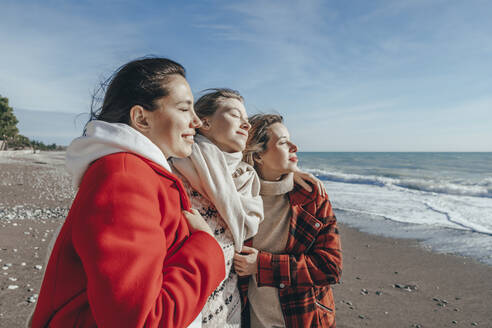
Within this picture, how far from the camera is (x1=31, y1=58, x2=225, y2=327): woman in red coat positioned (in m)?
0.91

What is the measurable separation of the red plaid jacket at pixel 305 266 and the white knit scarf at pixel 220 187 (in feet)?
1.17

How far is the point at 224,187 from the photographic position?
1.69 metres

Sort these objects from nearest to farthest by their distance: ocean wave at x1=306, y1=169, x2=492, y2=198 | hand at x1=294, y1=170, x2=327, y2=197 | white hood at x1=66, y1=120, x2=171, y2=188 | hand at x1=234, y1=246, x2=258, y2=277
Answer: white hood at x1=66, y1=120, x2=171, y2=188, hand at x1=234, y1=246, x2=258, y2=277, hand at x1=294, y1=170, x2=327, y2=197, ocean wave at x1=306, y1=169, x2=492, y2=198

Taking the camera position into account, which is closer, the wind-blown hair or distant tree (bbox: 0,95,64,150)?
the wind-blown hair

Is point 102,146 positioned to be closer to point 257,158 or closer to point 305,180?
point 257,158

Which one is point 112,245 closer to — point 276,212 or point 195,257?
point 195,257

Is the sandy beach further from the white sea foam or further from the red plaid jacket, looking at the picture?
the red plaid jacket

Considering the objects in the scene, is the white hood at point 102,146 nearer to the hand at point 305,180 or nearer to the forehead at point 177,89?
the forehead at point 177,89

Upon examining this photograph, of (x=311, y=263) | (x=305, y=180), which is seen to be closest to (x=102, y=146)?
(x=311, y=263)

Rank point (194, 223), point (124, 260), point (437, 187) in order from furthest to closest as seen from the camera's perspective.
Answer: point (437, 187) → point (194, 223) → point (124, 260)

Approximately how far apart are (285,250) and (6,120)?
58.2 m

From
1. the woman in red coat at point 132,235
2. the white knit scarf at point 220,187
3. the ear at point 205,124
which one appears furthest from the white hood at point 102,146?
the ear at point 205,124

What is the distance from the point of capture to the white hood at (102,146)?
1159 millimetres

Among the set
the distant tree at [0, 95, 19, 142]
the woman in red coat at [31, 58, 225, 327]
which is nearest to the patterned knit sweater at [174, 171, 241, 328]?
the woman in red coat at [31, 58, 225, 327]
